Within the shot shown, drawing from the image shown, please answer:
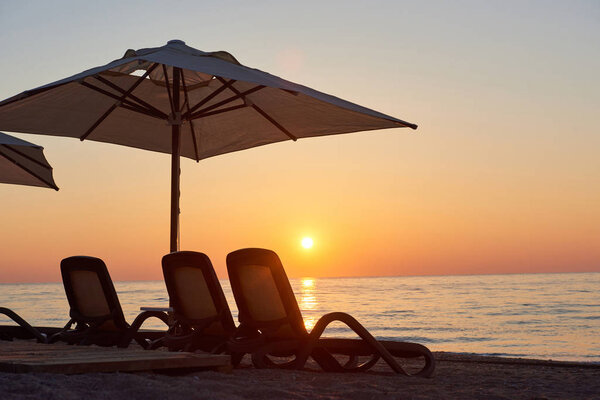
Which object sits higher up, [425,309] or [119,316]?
[119,316]

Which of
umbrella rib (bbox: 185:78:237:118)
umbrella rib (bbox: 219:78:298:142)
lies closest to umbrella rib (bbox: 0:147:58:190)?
umbrella rib (bbox: 185:78:237:118)

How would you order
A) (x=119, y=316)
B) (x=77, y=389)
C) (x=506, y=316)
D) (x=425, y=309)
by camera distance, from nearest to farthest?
(x=77, y=389), (x=119, y=316), (x=506, y=316), (x=425, y=309)

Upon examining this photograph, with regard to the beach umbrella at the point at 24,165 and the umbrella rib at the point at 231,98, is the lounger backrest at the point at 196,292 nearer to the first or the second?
the umbrella rib at the point at 231,98

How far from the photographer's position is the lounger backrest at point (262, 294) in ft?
17.3

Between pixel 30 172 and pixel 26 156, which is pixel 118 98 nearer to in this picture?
pixel 26 156

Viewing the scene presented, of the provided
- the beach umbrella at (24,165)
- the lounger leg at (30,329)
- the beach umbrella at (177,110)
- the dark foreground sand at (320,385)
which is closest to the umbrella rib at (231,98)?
the beach umbrella at (177,110)

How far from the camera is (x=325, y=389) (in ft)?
13.8

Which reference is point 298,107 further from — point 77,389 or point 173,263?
point 77,389

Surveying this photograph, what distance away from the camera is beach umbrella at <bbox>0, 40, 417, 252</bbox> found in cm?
628

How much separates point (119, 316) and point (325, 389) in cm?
288

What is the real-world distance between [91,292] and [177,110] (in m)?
2.16

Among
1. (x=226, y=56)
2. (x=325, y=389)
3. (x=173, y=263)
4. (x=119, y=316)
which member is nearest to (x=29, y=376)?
(x=325, y=389)

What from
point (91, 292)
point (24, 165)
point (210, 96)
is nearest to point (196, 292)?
point (91, 292)

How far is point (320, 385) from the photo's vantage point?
443 cm
